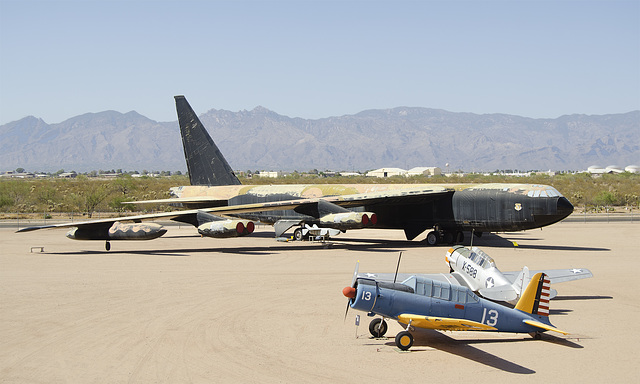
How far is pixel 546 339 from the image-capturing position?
13305 mm

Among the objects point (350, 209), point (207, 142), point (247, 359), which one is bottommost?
point (247, 359)

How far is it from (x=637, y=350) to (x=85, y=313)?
12523 millimetres

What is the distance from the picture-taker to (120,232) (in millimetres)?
28109

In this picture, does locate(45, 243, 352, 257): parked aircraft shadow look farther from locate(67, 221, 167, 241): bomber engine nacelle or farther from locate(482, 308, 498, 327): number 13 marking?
locate(482, 308, 498, 327): number 13 marking

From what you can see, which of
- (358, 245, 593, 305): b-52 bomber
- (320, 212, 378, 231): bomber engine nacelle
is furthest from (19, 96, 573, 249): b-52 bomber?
(358, 245, 593, 305): b-52 bomber

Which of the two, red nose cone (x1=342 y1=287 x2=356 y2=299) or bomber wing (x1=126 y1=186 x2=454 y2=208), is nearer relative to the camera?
red nose cone (x1=342 y1=287 x2=356 y2=299)

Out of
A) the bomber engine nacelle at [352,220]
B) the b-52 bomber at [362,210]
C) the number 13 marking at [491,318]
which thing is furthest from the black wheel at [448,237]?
the number 13 marking at [491,318]

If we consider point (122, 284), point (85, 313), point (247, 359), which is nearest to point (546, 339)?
point (247, 359)

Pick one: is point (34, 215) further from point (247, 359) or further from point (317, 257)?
point (247, 359)

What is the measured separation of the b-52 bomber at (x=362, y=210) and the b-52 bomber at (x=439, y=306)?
536 inches

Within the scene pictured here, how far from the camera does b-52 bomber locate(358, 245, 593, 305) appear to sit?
14.7m

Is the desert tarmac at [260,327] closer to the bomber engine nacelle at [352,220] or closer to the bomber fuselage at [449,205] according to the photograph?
the bomber fuselage at [449,205]

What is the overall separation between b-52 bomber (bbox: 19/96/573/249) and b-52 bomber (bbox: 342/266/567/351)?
44.6ft

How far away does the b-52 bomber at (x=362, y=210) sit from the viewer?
2756 centimetres
